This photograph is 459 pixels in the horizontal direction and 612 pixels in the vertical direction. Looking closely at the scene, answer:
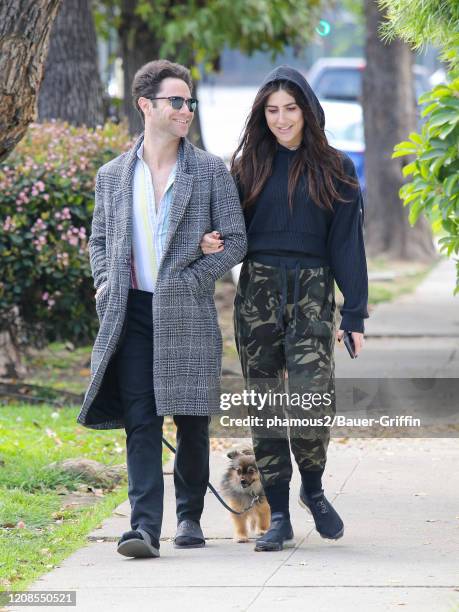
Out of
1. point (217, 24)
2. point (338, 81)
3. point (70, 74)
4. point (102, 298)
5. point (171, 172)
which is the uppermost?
point (338, 81)

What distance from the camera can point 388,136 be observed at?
19.6 m

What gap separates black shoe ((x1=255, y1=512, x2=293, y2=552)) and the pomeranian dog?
186mm

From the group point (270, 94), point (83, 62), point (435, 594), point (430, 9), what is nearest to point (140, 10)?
point (83, 62)

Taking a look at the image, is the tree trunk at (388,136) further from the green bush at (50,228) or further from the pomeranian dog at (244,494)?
the pomeranian dog at (244,494)

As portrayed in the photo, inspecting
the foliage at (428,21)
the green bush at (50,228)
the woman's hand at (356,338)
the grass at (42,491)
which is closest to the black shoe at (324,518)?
the woman's hand at (356,338)

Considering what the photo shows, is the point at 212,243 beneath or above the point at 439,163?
beneath

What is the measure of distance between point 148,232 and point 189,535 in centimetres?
133

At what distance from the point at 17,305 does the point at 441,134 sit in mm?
4791

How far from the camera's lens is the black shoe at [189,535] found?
5.65 m

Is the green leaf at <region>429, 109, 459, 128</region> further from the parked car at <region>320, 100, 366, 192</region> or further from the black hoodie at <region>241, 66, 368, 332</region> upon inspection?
the parked car at <region>320, 100, 366, 192</region>

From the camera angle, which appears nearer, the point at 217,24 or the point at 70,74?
the point at 70,74

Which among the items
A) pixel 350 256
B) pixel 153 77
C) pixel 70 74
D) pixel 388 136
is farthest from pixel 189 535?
pixel 388 136

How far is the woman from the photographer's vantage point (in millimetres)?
5457

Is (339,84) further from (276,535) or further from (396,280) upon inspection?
(276,535)
